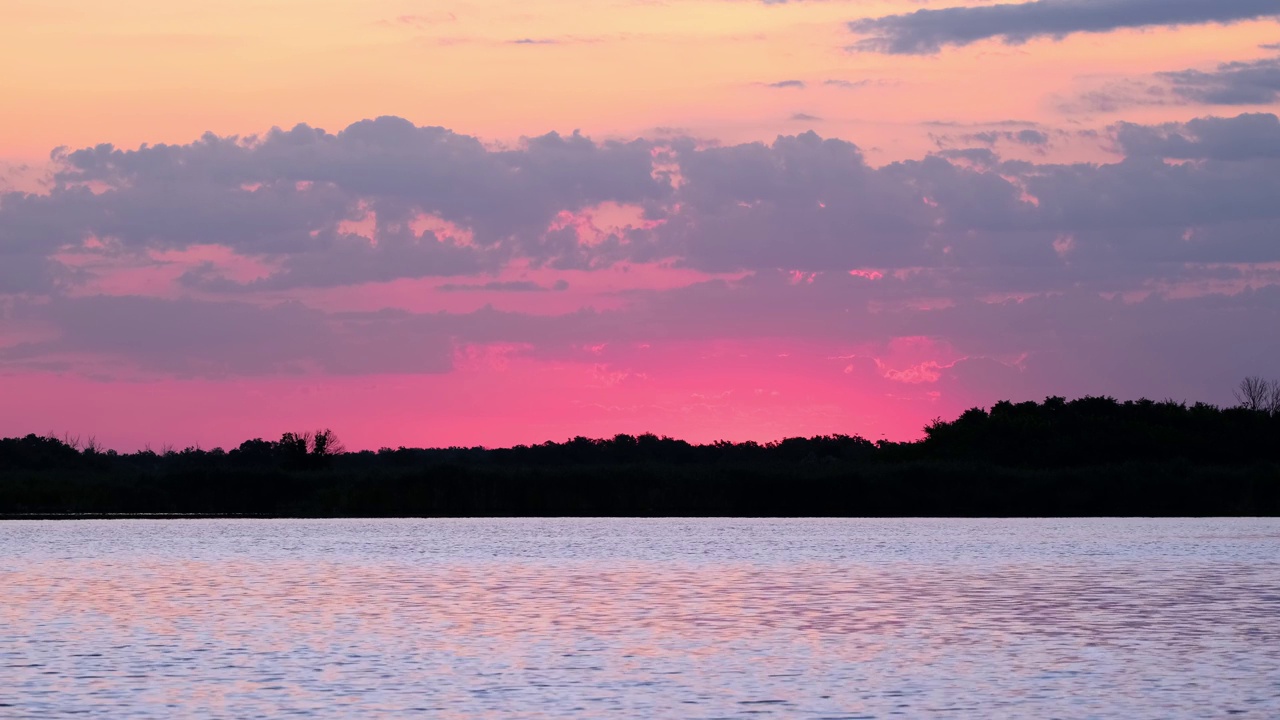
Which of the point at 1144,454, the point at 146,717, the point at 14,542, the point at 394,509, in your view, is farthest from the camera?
the point at 1144,454

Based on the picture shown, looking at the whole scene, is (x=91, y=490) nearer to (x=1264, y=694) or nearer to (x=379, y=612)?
(x=379, y=612)

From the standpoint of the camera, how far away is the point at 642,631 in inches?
998

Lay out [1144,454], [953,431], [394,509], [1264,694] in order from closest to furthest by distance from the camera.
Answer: [1264,694], [394,509], [1144,454], [953,431]

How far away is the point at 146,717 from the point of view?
16906 millimetres

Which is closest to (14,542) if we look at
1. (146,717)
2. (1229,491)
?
(146,717)

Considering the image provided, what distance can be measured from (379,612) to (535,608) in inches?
111

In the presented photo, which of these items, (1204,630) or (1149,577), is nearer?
(1204,630)

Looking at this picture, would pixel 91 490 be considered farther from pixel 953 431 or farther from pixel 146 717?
pixel 146 717

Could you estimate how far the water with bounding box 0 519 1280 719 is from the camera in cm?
1852

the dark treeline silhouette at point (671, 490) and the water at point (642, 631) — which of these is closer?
the water at point (642, 631)

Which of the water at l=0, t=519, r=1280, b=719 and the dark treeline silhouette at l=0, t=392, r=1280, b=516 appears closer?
the water at l=0, t=519, r=1280, b=719

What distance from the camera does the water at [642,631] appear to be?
18.5 metres

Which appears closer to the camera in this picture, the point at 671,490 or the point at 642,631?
the point at 642,631

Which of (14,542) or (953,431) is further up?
(953,431)
